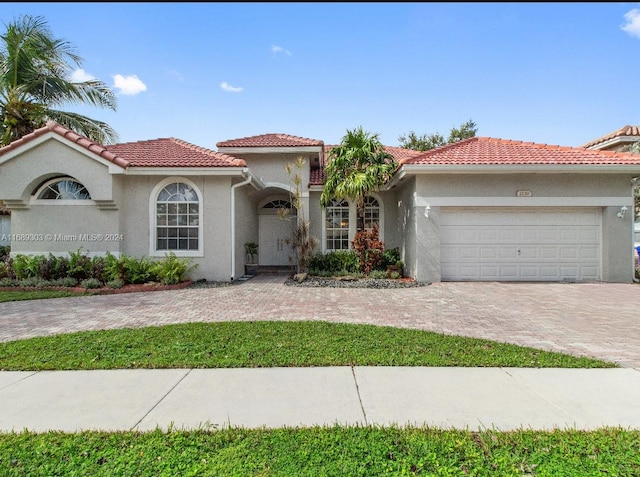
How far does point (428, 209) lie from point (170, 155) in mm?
9070

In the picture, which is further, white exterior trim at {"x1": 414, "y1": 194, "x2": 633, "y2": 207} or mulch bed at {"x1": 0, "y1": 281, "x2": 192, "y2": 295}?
white exterior trim at {"x1": 414, "y1": 194, "x2": 633, "y2": 207}

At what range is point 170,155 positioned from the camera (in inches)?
511

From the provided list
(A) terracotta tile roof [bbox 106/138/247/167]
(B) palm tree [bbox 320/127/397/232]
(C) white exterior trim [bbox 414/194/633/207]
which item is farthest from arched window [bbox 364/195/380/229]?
(A) terracotta tile roof [bbox 106/138/247/167]

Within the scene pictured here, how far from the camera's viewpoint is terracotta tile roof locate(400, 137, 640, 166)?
12047 millimetres

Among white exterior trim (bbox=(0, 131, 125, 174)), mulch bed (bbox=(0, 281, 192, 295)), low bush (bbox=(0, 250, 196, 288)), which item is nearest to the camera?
mulch bed (bbox=(0, 281, 192, 295))

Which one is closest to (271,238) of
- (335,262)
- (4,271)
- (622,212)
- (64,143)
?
(335,262)

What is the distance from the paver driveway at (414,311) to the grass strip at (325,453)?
281 centimetres

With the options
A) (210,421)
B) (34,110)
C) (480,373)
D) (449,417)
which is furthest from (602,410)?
(34,110)

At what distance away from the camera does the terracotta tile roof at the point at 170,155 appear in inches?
481

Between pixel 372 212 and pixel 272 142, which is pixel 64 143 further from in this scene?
pixel 372 212

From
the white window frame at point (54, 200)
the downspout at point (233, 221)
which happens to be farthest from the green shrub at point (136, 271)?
the white window frame at point (54, 200)

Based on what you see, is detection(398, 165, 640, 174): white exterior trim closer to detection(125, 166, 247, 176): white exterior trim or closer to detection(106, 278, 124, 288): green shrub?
detection(125, 166, 247, 176): white exterior trim

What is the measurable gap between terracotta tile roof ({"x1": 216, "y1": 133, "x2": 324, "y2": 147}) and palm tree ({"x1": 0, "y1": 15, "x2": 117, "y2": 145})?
268 inches

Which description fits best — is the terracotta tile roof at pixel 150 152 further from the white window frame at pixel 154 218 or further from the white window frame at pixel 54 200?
the white window frame at pixel 54 200
